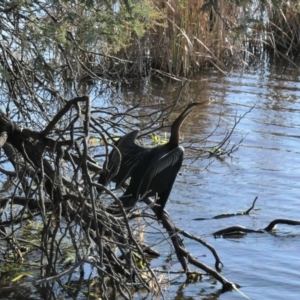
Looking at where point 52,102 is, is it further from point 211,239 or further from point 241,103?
point 241,103

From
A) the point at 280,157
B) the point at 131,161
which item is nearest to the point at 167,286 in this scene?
the point at 131,161

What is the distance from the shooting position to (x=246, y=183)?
8383 mm

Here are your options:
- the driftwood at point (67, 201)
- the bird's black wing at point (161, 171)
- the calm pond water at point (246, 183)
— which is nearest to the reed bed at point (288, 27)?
the calm pond water at point (246, 183)

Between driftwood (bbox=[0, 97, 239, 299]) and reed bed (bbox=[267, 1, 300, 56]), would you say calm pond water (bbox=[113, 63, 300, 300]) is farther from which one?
driftwood (bbox=[0, 97, 239, 299])

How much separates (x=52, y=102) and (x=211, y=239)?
5.82 ft

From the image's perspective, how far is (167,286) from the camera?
5.36 metres

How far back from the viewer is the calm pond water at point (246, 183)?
18.8ft

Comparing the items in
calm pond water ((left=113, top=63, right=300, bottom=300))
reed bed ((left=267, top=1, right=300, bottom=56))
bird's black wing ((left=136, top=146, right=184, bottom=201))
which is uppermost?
reed bed ((left=267, top=1, right=300, bottom=56))

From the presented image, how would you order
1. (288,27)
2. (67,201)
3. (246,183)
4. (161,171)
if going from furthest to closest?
(288,27)
(246,183)
(161,171)
(67,201)

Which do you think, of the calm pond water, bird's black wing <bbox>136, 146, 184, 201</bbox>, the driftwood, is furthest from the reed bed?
the driftwood

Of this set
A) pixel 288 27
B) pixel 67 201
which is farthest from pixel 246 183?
pixel 288 27

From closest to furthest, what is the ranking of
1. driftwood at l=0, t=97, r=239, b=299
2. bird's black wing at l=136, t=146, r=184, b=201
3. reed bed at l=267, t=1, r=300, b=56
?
driftwood at l=0, t=97, r=239, b=299, bird's black wing at l=136, t=146, r=184, b=201, reed bed at l=267, t=1, r=300, b=56

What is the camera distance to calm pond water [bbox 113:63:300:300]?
5.74 metres

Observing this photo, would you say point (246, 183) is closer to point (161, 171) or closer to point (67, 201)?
point (161, 171)
